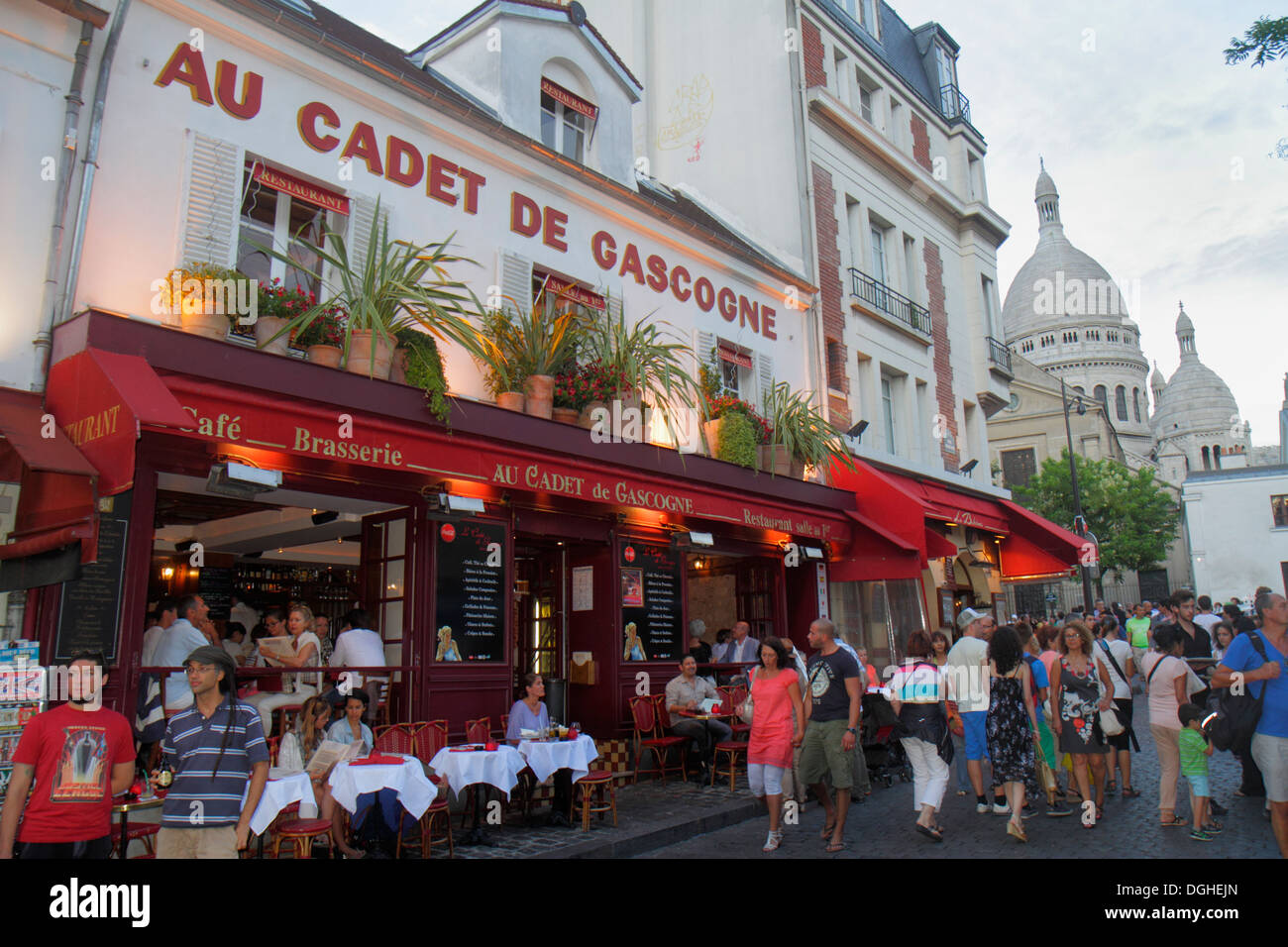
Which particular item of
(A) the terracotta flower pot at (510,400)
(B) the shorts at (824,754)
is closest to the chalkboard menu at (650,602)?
(A) the terracotta flower pot at (510,400)

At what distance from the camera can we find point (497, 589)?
366 inches

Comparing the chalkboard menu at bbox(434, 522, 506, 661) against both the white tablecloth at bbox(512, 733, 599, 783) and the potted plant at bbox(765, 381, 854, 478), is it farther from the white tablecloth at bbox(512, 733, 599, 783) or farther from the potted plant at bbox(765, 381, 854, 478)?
the potted plant at bbox(765, 381, 854, 478)

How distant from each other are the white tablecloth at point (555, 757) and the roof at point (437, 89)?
22.4 ft

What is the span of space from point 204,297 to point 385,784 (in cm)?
417

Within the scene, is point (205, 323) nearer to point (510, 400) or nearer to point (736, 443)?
point (510, 400)

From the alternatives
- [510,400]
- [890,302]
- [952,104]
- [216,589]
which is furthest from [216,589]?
[952,104]

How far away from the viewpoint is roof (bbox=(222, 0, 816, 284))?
28.4 ft

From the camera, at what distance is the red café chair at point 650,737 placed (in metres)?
10.1

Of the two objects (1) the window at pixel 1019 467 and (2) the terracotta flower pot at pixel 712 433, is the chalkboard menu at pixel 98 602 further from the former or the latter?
(1) the window at pixel 1019 467

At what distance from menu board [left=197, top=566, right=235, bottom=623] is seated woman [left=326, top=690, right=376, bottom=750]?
6.24 meters
